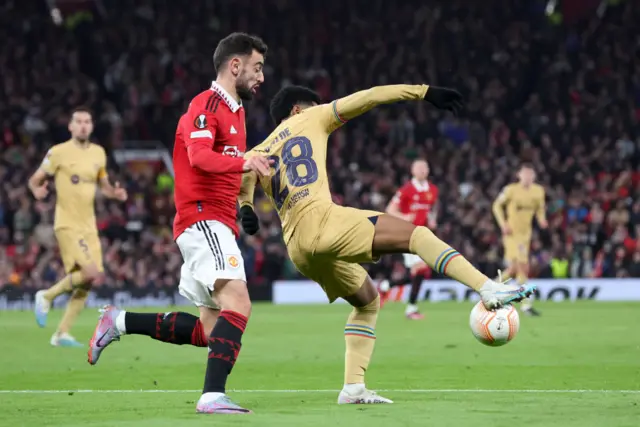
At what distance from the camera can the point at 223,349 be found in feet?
22.8

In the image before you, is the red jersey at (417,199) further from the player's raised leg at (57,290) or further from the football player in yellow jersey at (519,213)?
the player's raised leg at (57,290)

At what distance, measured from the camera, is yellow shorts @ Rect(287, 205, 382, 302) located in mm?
6965

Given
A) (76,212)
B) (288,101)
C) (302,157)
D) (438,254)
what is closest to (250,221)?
(302,157)

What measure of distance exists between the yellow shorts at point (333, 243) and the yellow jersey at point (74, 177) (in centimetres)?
672

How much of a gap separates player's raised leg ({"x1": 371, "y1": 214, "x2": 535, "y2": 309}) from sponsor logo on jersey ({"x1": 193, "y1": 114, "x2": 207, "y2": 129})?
119 centimetres

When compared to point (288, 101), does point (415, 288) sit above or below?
below

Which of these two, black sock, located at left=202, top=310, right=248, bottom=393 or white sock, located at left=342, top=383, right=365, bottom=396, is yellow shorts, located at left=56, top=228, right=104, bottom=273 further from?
black sock, located at left=202, top=310, right=248, bottom=393

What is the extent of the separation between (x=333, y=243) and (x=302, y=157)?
659mm

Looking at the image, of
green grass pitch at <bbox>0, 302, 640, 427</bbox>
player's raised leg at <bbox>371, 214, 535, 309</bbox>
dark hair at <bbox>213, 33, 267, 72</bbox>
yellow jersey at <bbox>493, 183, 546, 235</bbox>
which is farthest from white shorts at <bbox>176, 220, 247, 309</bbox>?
yellow jersey at <bbox>493, 183, 546, 235</bbox>

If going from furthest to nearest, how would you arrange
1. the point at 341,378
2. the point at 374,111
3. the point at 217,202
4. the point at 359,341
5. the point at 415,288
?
the point at 374,111 → the point at 415,288 → the point at 341,378 → the point at 359,341 → the point at 217,202

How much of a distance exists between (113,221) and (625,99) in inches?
539

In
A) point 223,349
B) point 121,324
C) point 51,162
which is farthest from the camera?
point 51,162

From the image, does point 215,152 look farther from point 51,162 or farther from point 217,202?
point 51,162

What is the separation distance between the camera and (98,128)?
28750mm
